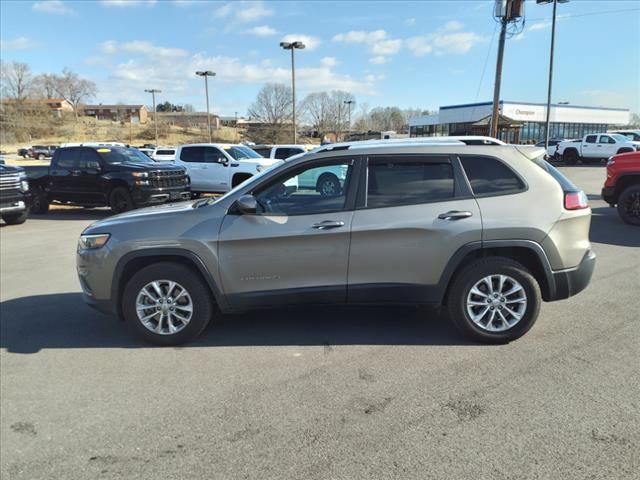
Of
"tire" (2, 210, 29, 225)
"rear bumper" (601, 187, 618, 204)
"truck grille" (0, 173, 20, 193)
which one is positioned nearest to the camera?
"rear bumper" (601, 187, 618, 204)

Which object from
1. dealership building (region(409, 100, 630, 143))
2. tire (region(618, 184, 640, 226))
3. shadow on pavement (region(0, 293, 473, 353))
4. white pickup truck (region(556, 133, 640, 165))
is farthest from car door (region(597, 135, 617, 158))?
shadow on pavement (region(0, 293, 473, 353))

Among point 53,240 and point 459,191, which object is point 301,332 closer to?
point 459,191

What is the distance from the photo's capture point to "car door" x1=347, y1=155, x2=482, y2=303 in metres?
4.12

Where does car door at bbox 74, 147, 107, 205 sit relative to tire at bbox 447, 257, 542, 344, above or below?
above

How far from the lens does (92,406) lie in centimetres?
351

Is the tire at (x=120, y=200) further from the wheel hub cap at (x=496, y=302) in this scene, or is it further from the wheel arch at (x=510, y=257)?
the wheel hub cap at (x=496, y=302)

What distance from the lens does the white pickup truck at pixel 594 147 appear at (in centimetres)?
2970

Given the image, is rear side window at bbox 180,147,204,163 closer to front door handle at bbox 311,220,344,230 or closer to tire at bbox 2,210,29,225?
tire at bbox 2,210,29,225

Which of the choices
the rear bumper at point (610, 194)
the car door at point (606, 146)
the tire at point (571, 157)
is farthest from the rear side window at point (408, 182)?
the tire at point (571, 157)

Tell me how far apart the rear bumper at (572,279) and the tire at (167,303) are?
307cm

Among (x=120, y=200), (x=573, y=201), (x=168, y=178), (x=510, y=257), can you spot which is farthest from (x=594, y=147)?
(x=510, y=257)

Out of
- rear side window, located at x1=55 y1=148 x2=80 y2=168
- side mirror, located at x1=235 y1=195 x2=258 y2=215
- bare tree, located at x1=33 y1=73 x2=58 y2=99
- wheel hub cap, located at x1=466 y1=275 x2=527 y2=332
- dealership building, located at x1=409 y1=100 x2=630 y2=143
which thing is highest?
bare tree, located at x1=33 y1=73 x2=58 y2=99

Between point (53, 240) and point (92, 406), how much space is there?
26.3ft

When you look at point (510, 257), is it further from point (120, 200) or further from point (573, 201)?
point (120, 200)
